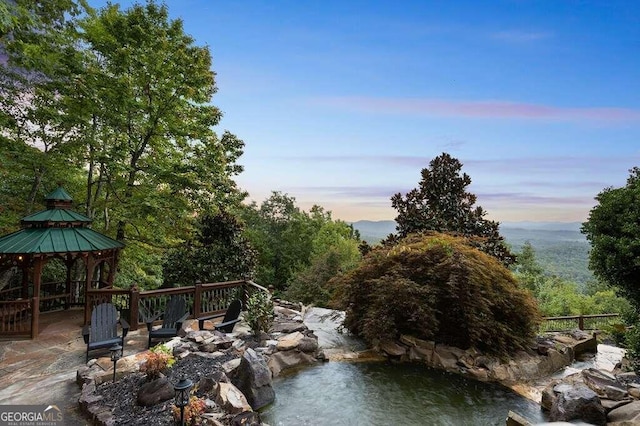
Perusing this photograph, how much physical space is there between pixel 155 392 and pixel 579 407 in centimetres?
609

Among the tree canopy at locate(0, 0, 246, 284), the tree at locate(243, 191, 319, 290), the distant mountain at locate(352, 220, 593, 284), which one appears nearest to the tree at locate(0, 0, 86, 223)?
the tree canopy at locate(0, 0, 246, 284)

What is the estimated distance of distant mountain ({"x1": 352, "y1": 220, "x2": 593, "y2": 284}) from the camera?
3278 centimetres

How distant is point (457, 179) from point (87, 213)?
41.9 ft

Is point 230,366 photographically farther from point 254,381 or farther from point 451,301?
point 451,301

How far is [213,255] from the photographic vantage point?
1176 centimetres

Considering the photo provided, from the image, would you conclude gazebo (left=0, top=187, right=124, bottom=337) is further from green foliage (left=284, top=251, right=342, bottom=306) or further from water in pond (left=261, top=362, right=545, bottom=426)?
green foliage (left=284, top=251, right=342, bottom=306)

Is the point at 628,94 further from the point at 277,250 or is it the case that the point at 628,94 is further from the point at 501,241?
the point at 277,250

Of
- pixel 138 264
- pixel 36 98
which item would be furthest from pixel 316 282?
pixel 36 98

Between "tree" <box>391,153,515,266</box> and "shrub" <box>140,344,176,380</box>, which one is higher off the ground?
"tree" <box>391,153,515,266</box>

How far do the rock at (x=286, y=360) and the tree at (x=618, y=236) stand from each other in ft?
21.6

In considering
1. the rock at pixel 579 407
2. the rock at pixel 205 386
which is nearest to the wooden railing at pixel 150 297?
the rock at pixel 205 386

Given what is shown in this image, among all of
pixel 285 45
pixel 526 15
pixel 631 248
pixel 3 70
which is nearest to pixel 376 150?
pixel 285 45

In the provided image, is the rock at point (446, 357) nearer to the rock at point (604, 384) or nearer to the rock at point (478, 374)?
the rock at point (478, 374)

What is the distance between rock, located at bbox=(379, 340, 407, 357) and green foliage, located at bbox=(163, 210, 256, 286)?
238 inches
